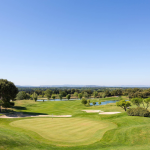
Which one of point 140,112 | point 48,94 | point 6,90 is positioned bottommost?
point 48,94

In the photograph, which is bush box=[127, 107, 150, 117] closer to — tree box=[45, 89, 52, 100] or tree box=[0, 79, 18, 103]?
tree box=[0, 79, 18, 103]

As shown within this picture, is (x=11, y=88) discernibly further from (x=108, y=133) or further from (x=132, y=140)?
(x=132, y=140)

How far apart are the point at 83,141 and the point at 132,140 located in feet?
26.8

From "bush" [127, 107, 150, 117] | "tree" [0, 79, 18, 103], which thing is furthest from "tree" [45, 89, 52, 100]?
"bush" [127, 107, 150, 117]

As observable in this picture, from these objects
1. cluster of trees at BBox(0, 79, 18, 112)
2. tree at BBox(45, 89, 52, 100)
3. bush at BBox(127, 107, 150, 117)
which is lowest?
tree at BBox(45, 89, 52, 100)

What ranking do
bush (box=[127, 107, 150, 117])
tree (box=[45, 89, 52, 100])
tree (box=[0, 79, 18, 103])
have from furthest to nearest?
tree (box=[45, 89, 52, 100]), tree (box=[0, 79, 18, 103]), bush (box=[127, 107, 150, 117])

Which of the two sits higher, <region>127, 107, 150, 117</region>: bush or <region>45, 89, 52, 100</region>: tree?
<region>127, 107, 150, 117</region>: bush

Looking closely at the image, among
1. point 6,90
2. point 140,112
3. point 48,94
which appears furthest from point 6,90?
point 48,94

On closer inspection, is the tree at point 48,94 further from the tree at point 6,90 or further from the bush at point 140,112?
the bush at point 140,112

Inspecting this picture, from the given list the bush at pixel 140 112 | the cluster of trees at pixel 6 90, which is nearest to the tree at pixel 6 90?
the cluster of trees at pixel 6 90

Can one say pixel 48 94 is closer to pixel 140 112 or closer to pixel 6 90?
pixel 6 90

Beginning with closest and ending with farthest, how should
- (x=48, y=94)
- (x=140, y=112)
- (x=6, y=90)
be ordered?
1. (x=140, y=112)
2. (x=6, y=90)
3. (x=48, y=94)

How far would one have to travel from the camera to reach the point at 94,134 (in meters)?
21.1

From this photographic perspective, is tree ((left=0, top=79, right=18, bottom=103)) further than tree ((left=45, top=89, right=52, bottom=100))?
No
